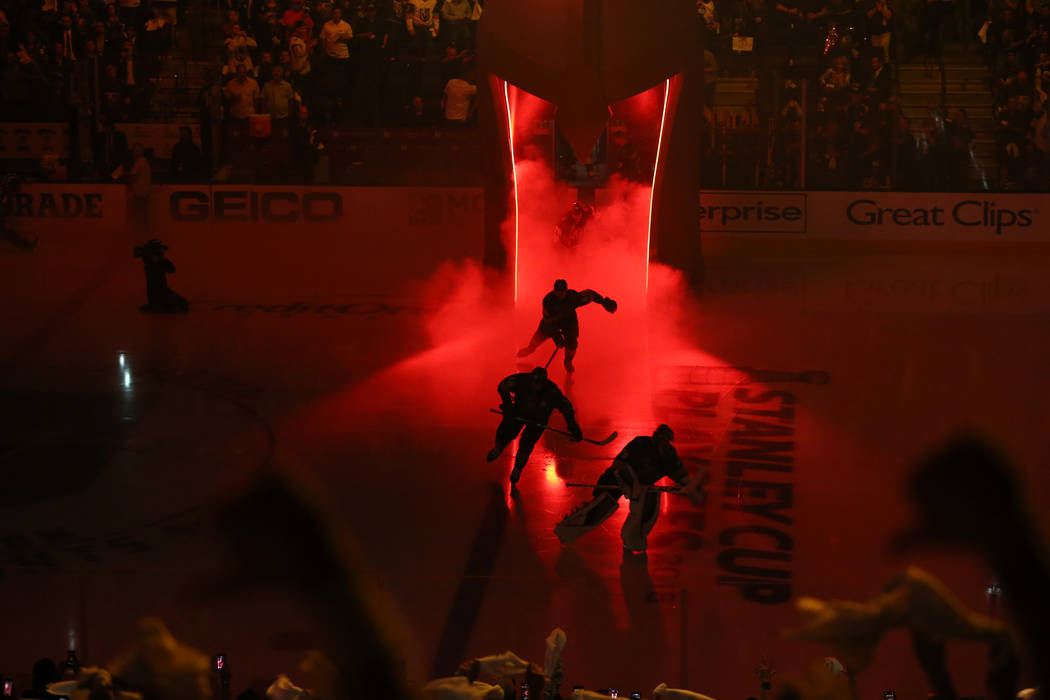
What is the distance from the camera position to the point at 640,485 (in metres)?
9.52

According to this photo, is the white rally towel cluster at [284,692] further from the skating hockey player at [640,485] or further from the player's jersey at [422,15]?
the player's jersey at [422,15]

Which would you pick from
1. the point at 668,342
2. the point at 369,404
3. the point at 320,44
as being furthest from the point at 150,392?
the point at 320,44

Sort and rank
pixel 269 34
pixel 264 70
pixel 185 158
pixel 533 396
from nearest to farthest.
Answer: pixel 533 396 → pixel 185 158 → pixel 264 70 → pixel 269 34

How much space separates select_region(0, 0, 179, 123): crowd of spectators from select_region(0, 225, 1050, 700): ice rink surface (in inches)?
210

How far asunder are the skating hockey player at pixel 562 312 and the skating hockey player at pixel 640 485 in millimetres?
5047

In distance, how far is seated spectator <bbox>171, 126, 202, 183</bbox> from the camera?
24.1 meters

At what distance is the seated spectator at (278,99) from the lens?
25.2 m

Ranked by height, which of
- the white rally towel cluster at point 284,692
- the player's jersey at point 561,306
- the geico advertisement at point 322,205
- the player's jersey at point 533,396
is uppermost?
the white rally towel cluster at point 284,692

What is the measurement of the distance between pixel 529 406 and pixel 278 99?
51.9ft

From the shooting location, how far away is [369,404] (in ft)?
45.6

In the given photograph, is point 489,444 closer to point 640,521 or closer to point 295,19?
point 640,521

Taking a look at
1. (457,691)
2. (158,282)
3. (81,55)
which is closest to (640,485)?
(457,691)

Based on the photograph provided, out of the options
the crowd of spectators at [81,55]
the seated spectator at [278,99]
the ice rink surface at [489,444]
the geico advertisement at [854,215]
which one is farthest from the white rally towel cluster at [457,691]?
the crowd of spectators at [81,55]

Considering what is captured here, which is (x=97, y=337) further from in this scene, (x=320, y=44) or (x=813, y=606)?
(x=813, y=606)
